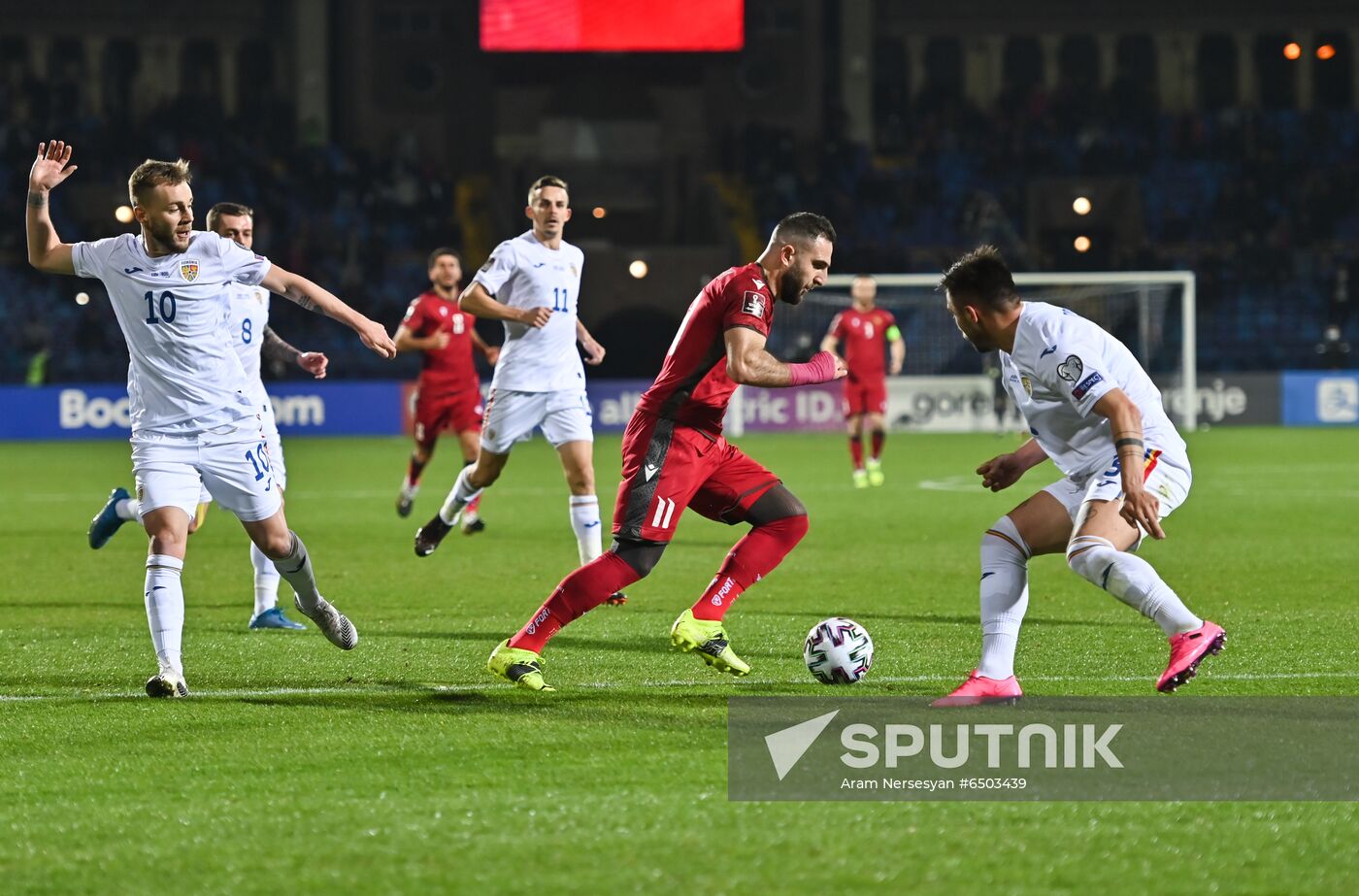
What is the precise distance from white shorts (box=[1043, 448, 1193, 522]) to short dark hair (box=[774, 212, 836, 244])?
1290 mm

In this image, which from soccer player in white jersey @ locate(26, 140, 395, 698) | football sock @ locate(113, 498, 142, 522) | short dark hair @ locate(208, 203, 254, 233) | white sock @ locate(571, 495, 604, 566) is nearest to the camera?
soccer player in white jersey @ locate(26, 140, 395, 698)

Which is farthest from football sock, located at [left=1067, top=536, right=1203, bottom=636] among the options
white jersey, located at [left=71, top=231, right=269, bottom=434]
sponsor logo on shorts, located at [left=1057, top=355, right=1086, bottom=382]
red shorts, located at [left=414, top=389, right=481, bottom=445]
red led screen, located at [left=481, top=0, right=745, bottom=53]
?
red led screen, located at [left=481, top=0, right=745, bottom=53]

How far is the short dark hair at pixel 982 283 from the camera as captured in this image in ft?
19.7

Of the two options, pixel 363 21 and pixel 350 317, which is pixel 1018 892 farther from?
pixel 363 21

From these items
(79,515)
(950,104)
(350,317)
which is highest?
(950,104)

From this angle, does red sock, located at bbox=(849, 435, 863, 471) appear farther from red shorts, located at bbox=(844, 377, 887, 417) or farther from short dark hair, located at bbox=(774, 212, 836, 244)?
short dark hair, located at bbox=(774, 212, 836, 244)

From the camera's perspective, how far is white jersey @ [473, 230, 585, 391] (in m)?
10.7

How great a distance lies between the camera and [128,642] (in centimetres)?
833

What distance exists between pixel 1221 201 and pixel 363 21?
62.7 feet

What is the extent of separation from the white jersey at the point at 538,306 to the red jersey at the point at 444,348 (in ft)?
14.8

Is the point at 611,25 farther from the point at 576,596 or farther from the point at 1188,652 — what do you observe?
the point at 1188,652

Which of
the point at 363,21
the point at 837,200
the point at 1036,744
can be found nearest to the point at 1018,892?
the point at 1036,744

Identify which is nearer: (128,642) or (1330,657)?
(1330,657)

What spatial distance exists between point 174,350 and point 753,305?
7.26 ft
